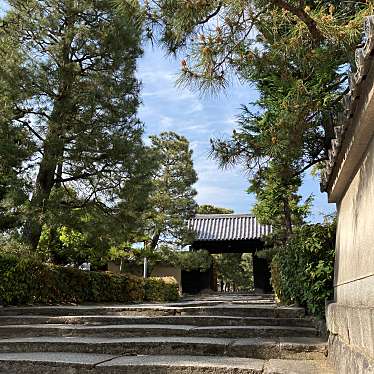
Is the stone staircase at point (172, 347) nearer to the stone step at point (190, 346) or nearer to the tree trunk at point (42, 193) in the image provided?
the stone step at point (190, 346)

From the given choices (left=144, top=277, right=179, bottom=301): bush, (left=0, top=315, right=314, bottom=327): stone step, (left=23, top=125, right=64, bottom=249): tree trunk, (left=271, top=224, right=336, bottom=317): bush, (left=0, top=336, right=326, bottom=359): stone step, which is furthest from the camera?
(left=144, top=277, right=179, bottom=301): bush

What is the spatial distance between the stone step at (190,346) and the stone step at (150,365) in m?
0.16

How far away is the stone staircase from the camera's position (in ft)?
11.0

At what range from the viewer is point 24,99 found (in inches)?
326

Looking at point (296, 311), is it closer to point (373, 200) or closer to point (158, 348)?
point (158, 348)

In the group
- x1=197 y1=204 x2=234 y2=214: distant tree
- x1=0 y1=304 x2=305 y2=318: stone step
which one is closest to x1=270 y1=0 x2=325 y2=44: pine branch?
x1=0 y1=304 x2=305 y2=318: stone step

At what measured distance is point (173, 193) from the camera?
1759 centimetres

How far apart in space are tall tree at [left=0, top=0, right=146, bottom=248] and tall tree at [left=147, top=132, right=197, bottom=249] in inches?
258

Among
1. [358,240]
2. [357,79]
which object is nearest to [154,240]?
[358,240]

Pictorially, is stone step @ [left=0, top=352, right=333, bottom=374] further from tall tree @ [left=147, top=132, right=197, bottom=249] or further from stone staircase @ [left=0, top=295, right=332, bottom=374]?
tall tree @ [left=147, top=132, right=197, bottom=249]

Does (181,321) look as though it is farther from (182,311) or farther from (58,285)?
(58,285)

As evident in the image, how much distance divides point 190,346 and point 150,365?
0.61m

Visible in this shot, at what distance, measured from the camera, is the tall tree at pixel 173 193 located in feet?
54.0

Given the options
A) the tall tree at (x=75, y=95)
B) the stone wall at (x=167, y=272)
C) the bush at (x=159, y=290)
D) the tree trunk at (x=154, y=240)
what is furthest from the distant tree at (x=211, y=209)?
the tall tree at (x=75, y=95)
